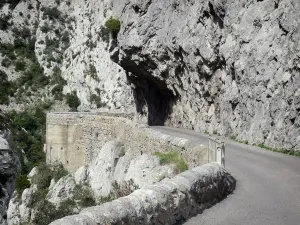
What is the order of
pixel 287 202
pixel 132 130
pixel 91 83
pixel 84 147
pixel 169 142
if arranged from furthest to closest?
pixel 91 83 → pixel 84 147 → pixel 132 130 → pixel 169 142 → pixel 287 202

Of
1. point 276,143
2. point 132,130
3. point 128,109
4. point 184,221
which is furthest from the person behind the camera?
point 128,109

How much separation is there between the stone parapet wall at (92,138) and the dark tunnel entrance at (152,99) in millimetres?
7455

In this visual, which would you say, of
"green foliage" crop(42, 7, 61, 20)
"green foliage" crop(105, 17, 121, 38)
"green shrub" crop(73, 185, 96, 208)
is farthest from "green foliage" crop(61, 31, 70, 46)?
"green shrub" crop(73, 185, 96, 208)

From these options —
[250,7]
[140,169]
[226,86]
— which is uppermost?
[250,7]

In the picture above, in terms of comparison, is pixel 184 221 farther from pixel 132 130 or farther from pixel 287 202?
pixel 132 130

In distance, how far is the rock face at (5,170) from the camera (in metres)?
8.55

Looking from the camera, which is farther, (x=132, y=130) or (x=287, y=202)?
(x=132, y=130)

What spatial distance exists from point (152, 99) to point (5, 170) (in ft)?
114

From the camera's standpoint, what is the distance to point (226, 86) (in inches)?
1046

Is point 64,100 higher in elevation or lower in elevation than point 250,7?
lower

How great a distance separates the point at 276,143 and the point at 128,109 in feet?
107

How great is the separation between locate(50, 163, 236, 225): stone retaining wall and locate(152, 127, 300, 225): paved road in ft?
0.82

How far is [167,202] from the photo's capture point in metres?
8.20

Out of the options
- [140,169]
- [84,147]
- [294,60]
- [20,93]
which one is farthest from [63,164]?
[20,93]
